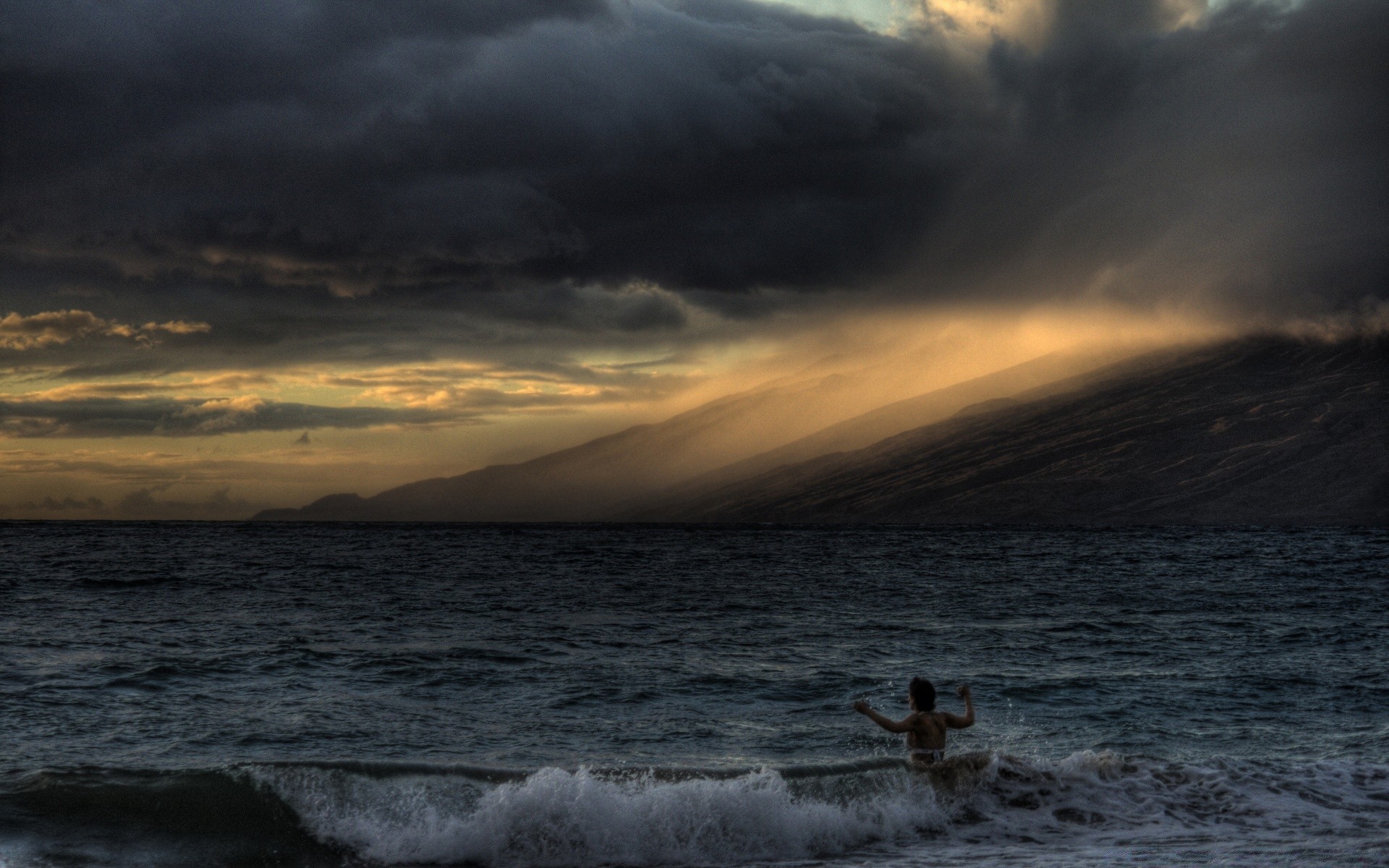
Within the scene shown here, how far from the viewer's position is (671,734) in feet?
61.9

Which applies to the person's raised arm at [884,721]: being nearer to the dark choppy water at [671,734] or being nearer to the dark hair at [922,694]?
the dark hair at [922,694]

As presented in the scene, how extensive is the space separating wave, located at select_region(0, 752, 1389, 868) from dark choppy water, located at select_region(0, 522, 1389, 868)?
0.05m

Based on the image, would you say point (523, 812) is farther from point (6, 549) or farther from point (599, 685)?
point (6, 549)

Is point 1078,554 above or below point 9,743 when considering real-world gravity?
below

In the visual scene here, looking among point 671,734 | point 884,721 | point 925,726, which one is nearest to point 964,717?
point 925,726

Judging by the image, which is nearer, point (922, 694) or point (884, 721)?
point (884, 721)

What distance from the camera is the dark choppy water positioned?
44.9ft

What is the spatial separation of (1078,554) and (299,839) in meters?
99.6

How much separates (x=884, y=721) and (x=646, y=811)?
11.3ft

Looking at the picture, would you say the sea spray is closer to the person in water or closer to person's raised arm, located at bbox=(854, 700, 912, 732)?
the person in water

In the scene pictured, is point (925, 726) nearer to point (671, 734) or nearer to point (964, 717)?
point (964, 717)

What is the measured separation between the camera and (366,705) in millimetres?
21203

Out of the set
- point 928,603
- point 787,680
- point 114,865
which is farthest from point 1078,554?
point 114,865

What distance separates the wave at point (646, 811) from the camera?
1351cm
